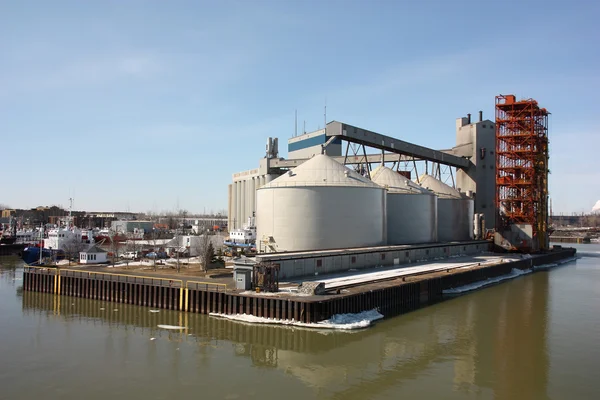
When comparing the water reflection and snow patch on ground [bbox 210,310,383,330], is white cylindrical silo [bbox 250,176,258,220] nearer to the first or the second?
the water reflection

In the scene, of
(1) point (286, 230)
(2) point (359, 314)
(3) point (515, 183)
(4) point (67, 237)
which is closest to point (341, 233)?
(1) point (286, 230)

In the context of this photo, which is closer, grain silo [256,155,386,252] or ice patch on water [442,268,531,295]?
ice patch on water [442,268,531,295]

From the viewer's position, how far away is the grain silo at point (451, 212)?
224ft

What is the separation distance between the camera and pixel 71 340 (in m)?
25.0

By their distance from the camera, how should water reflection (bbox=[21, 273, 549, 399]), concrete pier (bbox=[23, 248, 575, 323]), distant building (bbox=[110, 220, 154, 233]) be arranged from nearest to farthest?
water reflection (bbox=[21, 273, 549, 399]), concrete pier (bbox=[23, 248, 575, 323]), distant building (bbox=[110, 220, 154, 233])

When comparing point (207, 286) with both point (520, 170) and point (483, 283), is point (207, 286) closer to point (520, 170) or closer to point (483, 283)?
point (483, 283)

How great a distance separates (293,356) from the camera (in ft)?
73.7

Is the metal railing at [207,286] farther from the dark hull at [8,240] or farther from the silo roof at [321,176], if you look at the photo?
the dark hull at [8,240]

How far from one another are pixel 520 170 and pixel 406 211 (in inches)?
812

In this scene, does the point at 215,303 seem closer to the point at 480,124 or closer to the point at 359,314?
the point at 359,314

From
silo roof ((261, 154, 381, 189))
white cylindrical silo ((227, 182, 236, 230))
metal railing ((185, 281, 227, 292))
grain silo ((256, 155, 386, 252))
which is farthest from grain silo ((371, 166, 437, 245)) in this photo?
white cylindrical silo ((227, 182, 236, 230))

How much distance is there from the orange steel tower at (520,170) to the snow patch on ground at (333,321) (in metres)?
46.4

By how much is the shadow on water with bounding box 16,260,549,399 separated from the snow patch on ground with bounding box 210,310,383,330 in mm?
438

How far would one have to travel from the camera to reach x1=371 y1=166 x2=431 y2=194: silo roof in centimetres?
5759
